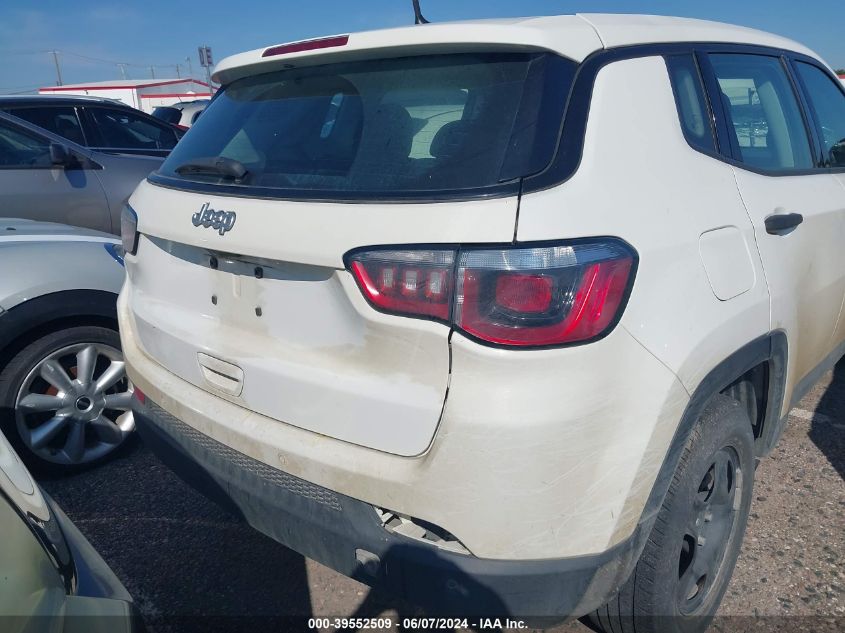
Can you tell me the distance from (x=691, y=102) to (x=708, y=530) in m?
1.31

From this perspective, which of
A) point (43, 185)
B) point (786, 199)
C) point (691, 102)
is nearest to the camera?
point (691, 102)

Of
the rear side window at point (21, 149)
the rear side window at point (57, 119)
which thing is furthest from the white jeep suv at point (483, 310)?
the rear side window at point (57, 119)

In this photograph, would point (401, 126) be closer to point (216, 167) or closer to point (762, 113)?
point (216, 167)

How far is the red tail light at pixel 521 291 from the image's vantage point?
146 cm

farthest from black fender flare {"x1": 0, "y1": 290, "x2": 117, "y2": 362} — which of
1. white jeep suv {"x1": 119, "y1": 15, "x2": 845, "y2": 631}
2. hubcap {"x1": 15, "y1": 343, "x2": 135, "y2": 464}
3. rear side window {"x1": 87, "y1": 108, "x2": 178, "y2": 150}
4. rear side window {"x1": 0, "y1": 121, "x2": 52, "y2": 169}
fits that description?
rear side window {"x1": 87, "y1": 108, "x2": 178, "y2": 150}

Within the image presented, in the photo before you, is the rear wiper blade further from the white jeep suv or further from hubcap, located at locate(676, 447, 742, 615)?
hubcap, located at locate(676, 447, 742, 615)

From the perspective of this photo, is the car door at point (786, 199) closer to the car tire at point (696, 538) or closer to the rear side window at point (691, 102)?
the rear side window at point (691, 102)

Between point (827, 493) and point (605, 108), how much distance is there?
225cm

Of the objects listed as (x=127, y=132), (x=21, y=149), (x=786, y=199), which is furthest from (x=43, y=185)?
(x=786, y=199)

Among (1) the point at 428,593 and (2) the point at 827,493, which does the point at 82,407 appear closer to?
(1) the point at 428,593

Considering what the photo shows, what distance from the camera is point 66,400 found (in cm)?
300

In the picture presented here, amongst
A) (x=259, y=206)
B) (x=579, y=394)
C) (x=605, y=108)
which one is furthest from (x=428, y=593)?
(x=605, y=108)

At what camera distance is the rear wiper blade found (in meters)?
1.95

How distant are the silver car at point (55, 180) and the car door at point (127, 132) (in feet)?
2.72
